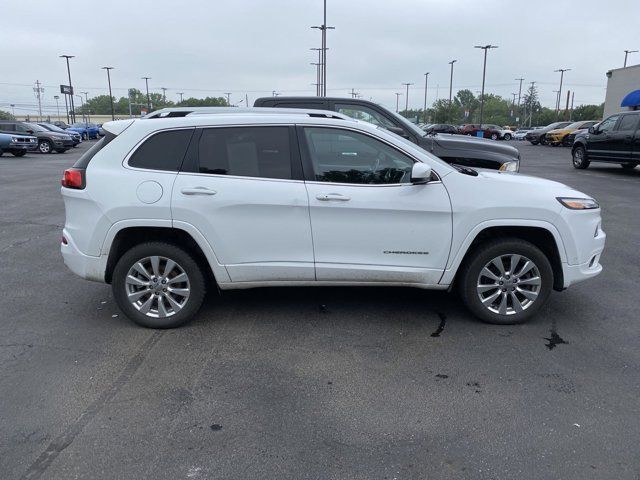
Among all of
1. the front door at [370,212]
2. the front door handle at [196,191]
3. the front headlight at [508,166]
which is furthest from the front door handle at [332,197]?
the front headlight at [508,166]

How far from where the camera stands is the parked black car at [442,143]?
7398 mm

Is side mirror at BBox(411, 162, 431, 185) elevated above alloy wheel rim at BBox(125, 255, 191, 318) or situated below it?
above

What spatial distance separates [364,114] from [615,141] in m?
11.6

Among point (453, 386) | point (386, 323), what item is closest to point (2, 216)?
point (386, 323)

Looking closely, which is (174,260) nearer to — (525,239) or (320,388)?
(320,388)

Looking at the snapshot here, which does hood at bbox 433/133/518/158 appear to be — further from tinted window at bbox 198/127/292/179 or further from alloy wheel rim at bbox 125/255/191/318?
alloy wheel rim at bbox 125/255/191/318

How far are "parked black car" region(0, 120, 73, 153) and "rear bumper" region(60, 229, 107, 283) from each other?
2658 centimetres

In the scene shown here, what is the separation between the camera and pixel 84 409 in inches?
128

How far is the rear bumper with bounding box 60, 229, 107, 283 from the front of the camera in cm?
437

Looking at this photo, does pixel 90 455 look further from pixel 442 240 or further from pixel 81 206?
pixel 442 240

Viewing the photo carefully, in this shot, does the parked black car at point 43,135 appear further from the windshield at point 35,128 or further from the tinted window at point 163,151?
the tinted window at point 163,151

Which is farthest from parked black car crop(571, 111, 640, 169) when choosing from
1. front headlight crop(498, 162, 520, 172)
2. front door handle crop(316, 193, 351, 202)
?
front door handle crop(316, 193, 351, 202)

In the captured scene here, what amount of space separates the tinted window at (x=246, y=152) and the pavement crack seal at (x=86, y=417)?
61.0 inches

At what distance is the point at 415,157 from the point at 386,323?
1454mm
